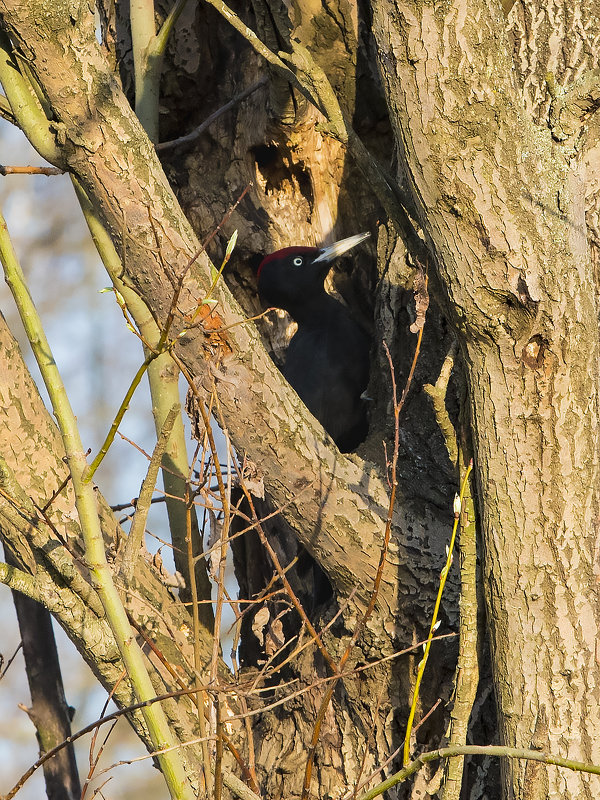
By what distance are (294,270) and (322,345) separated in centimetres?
39

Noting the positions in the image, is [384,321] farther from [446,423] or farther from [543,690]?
[543,690]

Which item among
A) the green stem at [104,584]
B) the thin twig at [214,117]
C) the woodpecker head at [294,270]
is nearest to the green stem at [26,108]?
the green stem at [104,584]

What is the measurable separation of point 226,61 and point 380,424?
1.71 meters

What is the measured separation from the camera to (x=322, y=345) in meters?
3.80

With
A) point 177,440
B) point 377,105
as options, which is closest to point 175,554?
point 177,440

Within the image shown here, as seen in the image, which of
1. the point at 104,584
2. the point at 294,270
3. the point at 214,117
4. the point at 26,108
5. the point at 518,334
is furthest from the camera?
the point at 294,270

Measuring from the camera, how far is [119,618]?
148 cm

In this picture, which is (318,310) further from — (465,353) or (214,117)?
(465,353)

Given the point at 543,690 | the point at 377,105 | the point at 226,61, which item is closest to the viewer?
the point at 543,690

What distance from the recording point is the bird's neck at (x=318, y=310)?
3916 millimetres

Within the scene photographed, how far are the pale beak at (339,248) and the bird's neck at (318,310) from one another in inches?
12.5

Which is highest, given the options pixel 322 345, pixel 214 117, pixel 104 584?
pixel 214 117

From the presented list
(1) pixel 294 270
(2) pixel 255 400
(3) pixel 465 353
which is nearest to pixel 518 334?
(3) pixel 465 353

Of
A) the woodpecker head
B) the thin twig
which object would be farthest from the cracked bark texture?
the thin twig
